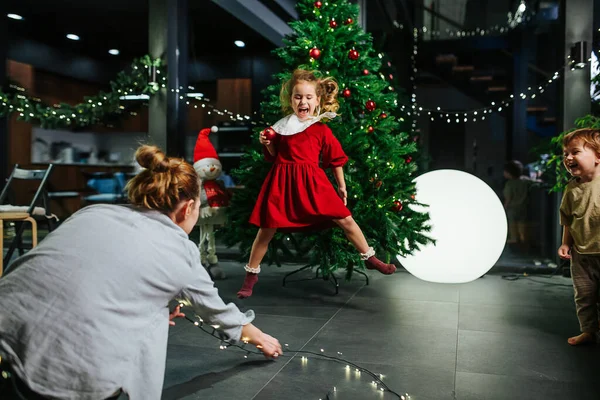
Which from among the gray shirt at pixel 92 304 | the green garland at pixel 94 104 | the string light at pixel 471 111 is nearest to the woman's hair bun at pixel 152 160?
the gray shirt at pixel 92 304

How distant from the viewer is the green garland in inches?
207

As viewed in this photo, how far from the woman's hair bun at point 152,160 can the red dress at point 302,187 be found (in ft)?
5.90

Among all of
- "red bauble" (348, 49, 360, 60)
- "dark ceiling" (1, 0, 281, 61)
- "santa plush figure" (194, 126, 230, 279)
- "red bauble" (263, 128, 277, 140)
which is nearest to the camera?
"red bauble" (263, 128, 277, 140)

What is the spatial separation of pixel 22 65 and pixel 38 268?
824 centimetres

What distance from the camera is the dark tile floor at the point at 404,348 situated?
2.02 m

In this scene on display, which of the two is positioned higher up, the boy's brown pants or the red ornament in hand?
the red ornament in hand

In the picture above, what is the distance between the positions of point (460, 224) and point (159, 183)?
8.81 ft

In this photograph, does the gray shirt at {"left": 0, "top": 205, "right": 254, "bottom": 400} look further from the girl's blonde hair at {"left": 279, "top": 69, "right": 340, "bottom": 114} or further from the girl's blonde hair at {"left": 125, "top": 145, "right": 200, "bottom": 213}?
the girl's blonde hair at {"left": 279, "top": 69, "right": 340, "bottom": 114}

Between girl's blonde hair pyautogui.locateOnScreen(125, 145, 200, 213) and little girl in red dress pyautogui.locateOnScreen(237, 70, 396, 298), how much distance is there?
1.78 metres

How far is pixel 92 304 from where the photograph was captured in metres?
1.32

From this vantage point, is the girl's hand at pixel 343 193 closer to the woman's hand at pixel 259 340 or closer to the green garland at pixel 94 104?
the woman's hand at pixel 259 340

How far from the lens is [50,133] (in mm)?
8586

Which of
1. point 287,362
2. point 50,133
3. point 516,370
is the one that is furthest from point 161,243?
point 50,133

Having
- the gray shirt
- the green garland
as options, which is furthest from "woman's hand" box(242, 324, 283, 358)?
the green garland
